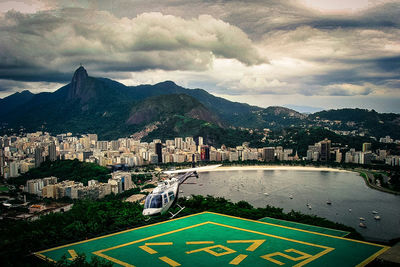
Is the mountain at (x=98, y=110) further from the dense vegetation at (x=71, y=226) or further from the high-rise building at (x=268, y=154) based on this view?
the dense vegetation at (x=71, y=226)

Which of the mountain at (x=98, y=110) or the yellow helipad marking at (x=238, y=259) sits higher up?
the mountain at (x=98, y=110)

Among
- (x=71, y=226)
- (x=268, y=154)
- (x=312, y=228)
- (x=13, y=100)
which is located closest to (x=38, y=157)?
(x=268, y=154)

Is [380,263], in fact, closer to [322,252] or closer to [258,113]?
[322,252]

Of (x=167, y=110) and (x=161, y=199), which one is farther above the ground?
(x=167, y=110)

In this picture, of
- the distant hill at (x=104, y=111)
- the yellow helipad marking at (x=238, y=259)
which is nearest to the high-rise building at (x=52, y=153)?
the distant hill at (x=104, y=111)

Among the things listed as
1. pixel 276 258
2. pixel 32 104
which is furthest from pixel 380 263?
pixel 32 104

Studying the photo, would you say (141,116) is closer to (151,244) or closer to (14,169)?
(14,169)
